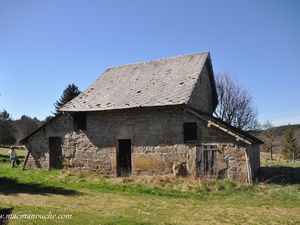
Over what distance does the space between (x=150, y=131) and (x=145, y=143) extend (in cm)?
67

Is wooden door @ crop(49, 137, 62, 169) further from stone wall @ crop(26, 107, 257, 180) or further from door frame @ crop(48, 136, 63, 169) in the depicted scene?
stone wall @ crop(26, 107, 257, 180)

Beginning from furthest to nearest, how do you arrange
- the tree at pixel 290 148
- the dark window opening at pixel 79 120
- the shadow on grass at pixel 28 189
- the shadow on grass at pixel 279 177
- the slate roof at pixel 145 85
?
the tree at pixel 290 148 → the dark window opening at pixel 79 120 → the slate roof at pixel 145 85 → the shadow on grass at pixel 279 177 → the shadow on grass at pixel 28 189

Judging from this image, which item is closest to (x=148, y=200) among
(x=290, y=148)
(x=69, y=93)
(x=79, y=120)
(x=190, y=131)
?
(x=190, y=131)

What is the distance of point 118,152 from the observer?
17188mm

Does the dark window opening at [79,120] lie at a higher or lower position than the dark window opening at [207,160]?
higher

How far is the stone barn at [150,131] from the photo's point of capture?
1484 centimetres

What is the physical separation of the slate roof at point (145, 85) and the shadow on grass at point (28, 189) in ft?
16.9

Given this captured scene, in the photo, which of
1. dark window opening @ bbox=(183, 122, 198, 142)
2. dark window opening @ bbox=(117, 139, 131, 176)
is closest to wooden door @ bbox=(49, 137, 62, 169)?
dark window opening @ bbox=(117, 139, 131, 176)

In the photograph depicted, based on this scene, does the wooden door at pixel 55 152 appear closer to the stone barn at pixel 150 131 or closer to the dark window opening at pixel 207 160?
the stone barn at pixel 150 131

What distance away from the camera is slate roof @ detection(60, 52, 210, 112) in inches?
646

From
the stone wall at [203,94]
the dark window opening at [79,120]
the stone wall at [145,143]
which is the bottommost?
the stone wall at [145,143]

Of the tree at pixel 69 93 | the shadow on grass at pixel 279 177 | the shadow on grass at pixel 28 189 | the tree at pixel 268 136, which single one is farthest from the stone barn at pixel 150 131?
the tree at pixel 268 136

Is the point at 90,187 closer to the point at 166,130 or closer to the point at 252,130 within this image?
the point at 166,130

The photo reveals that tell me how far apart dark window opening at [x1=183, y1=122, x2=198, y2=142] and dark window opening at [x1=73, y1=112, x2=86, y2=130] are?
239 inches
